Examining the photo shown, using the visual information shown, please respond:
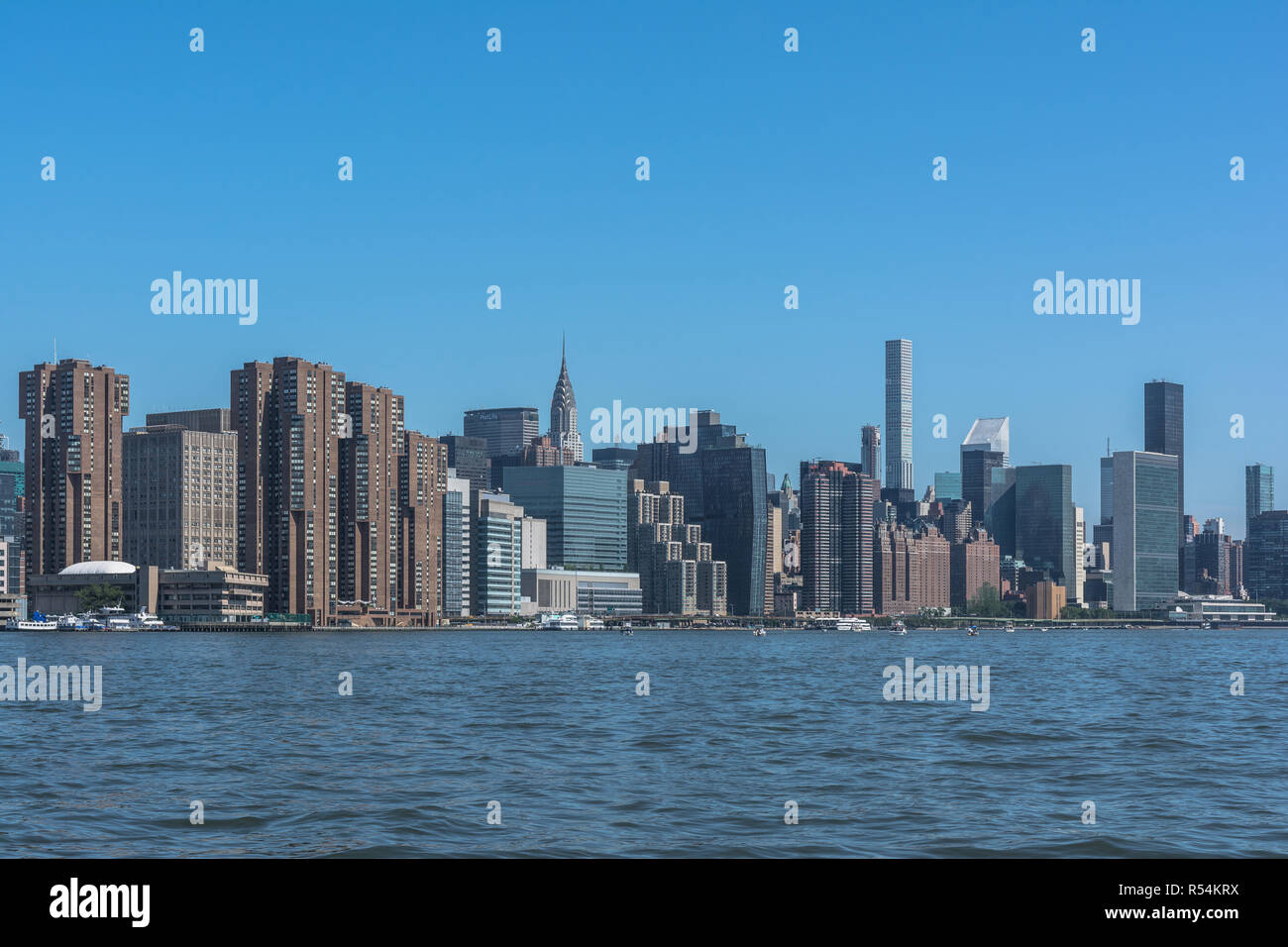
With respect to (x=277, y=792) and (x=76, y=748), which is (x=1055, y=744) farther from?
(x=76, y=748)

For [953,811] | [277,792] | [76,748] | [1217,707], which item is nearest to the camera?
[953,811]

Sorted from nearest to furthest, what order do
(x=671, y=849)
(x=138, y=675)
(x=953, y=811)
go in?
(x=671, y=849) → (x=953, y=811) → (x=138, y=675)

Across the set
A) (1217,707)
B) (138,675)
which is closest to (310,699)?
(138,675)
